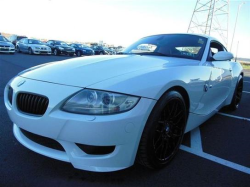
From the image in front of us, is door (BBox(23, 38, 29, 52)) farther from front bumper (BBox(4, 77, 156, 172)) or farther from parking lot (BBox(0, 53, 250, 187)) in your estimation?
front bumper (BBox(4, 77, 156, 172))

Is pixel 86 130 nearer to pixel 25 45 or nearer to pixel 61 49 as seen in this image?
pixel 25 45

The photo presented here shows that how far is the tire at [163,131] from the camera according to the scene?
169cm

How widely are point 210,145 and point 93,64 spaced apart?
5.75 ft

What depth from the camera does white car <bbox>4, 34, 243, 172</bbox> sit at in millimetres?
1508

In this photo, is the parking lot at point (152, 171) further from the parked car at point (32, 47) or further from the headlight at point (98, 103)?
the parked car at point (32, 47)

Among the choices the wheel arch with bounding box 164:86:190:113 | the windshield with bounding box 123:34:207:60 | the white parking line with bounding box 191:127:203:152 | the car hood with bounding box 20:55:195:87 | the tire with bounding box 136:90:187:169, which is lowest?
the white parking line with bounding box 191:127:203:152

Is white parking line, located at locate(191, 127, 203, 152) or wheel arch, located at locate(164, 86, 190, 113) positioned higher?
wheel arch, located at locate(164, 86, 190, 113)

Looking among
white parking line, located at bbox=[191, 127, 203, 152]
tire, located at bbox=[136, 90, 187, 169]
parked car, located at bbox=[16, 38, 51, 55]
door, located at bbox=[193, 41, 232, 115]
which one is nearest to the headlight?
tire, located at bbox=[136, 90, 187, 169]

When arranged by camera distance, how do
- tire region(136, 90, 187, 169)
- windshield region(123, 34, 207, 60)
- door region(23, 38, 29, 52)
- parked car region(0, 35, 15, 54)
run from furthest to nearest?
door region(23, 38, 29, 52) → parked car region(0, 35, 15, 54) → windshield region(123, 34, 207, 60) → tire region(136, 90, 187, 169)

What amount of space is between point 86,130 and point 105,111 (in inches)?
7.6

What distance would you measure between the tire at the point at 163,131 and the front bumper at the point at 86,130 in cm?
9

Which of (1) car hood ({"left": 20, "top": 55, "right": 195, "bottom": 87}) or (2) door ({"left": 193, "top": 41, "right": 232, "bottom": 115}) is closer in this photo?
(1) car hood ({"left": 20, "top": 55, "right": 195, "bottom": 87})

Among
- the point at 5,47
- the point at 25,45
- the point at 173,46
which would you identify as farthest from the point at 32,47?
the point at 173,46

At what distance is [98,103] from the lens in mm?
1541
